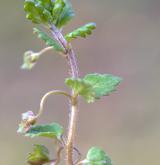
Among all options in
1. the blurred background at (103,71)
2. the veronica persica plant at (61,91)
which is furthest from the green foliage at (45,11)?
the blurred background at (103,71)

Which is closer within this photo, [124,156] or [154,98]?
[124,156]

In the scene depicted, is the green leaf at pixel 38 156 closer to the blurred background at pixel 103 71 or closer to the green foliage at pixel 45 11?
the green foliage at pixel 45 11

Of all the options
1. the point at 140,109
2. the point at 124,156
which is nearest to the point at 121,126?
the point at 140,109

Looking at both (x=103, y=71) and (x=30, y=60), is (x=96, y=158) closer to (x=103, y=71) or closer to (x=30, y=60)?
(x=30, y=60)

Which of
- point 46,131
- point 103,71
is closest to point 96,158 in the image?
point 46,131

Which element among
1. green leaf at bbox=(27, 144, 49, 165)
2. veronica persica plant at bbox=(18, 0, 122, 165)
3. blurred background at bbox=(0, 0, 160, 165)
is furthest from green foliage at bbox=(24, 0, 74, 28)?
blurred background at bbox=(0, 0, 160, 165)

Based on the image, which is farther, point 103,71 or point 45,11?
point 103,71

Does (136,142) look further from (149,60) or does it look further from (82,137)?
(149,60)
